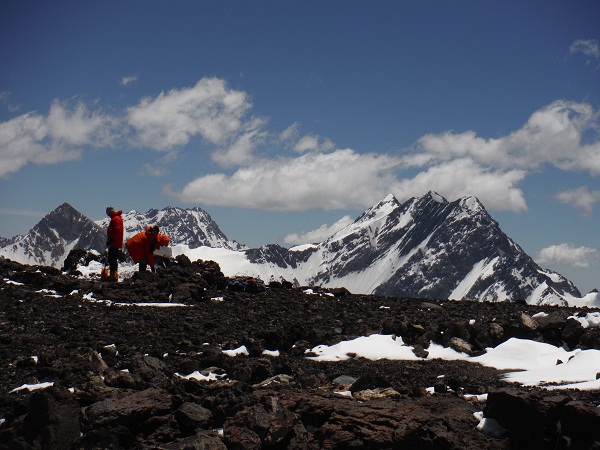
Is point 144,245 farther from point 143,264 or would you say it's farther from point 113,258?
point 113,258

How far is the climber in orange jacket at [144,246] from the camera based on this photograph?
2234 cm

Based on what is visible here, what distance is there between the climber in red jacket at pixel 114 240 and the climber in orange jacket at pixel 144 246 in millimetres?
378

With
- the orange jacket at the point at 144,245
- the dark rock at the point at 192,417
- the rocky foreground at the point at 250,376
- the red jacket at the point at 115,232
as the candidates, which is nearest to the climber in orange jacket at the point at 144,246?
the orange jacket at the point at 144,245

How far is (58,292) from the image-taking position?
61.4 feet

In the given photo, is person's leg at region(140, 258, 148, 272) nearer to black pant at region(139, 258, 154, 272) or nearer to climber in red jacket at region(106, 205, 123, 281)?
black pant at region(139, 258, 154, 272)

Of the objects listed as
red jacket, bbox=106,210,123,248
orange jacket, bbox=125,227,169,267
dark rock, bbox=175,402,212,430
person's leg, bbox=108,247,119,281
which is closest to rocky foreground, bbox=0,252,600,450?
dark rock, bbox=175,402,212,430

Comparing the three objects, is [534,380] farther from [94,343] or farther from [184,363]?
[94,343]

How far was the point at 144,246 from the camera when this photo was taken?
22469mm

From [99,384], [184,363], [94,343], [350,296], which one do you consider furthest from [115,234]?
[99,384]

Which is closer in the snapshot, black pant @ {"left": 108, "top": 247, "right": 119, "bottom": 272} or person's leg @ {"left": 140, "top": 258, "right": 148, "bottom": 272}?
black pant @ {"left": 108, "top": 247, "right": 119, "bottom": 272}

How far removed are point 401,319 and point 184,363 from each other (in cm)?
637

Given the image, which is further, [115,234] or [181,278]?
[115,234]

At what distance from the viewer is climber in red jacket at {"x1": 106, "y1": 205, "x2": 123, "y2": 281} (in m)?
22.0

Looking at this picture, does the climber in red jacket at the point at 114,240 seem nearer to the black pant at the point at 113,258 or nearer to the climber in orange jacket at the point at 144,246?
the black pant at the point at 113,258
